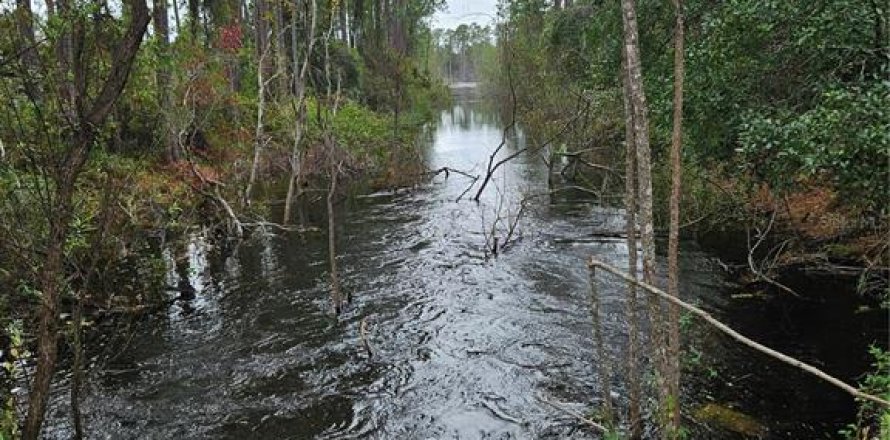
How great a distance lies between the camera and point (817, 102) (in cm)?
780

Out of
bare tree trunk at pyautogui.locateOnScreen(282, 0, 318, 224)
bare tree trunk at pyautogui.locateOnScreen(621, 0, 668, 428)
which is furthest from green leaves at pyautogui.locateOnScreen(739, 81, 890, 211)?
bare tree trunk at pyautogui.locateOnScreen(282, 0, 318, 224)

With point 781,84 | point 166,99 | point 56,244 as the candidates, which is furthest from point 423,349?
point 166,99

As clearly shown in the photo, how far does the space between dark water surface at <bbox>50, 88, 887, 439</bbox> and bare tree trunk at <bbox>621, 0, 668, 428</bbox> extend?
125 cm

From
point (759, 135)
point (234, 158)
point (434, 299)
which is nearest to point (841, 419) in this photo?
point (759, 135)

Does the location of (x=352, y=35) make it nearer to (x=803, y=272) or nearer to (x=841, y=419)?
(x=803, y=272)

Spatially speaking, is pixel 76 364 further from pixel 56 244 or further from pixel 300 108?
pixel 300 108

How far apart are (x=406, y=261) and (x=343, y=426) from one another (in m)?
6.31

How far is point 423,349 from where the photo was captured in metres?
9.27

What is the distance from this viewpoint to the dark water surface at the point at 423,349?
24.1ft

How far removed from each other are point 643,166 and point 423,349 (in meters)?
4.70

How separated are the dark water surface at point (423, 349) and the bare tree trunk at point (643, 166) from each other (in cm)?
125

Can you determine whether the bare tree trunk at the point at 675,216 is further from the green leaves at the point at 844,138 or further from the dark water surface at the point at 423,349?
the green leaves at the point at 844,138

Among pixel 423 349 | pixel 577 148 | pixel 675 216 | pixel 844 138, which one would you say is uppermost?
pixel 844 138

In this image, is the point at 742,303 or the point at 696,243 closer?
the point at 742,303
